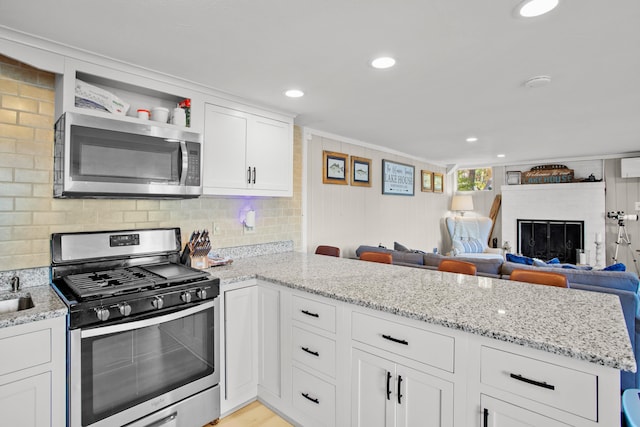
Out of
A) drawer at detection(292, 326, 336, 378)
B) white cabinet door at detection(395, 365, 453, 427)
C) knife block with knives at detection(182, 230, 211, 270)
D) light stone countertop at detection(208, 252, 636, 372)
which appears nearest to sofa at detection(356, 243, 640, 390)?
light stone countertop at detection(208, 252, 636, 372)

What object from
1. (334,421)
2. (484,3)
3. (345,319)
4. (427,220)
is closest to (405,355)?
(345,319)

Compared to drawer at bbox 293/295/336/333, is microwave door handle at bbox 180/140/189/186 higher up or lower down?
higher up

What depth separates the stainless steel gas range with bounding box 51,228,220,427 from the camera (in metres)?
1.58

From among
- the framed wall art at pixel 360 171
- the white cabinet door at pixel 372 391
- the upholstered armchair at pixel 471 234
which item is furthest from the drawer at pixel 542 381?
the upholstered armchair at pixel 471 234

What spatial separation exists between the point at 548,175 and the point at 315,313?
642 centimetres

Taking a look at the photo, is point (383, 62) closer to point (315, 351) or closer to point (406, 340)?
point (406, 340)

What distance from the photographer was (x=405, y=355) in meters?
1.53

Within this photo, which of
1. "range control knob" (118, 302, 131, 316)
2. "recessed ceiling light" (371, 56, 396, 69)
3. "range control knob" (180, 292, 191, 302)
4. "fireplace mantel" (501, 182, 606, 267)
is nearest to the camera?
"range control knob" (118, 302, 131, 316)

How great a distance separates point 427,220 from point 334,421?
203 inches

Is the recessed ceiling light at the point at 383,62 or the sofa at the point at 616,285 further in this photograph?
the sofa at the point at 616,285

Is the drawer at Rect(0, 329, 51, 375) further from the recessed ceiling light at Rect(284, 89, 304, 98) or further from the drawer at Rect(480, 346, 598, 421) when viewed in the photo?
the recessed ceiling light at Rect(284, 89, 304, 98)

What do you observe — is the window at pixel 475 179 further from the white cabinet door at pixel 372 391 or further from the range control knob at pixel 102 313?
the range control knob at pixel 102 313

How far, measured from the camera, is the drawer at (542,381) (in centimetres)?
111

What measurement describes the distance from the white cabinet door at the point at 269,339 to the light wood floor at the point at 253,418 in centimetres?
14
